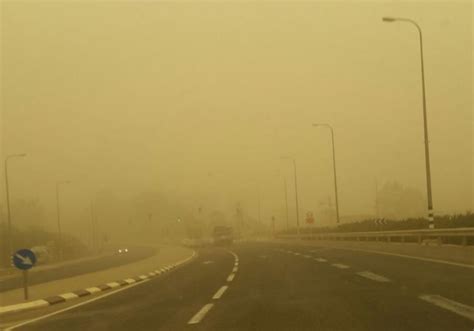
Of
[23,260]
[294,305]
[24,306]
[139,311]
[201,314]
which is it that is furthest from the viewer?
[23,260]

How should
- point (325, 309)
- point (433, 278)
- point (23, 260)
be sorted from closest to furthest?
1. point (325, 309)
2. point (433, 278)
3. point (23, 260)

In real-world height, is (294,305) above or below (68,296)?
above

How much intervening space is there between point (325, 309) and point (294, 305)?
98 cm

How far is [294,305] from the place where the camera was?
12.8m

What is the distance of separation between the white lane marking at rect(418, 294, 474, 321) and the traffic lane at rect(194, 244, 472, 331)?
7.8 inches

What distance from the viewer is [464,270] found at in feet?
62.3

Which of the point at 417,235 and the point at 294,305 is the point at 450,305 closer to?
the point at 294,305

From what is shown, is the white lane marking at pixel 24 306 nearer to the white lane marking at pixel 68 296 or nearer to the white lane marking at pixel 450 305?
the white lane marking at pixel 68 296

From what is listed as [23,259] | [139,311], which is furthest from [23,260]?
[139,311]

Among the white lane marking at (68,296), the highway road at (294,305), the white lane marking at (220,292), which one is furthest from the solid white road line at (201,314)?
the white lane marking at (68,296)

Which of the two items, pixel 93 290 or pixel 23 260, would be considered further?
pixel 93 290

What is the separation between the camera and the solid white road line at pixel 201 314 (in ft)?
37.5

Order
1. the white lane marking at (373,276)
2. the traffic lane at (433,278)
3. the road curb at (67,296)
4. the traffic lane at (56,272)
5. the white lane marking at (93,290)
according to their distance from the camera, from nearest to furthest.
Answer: the traffic lane at (433,278) → the road curb at (67,296) → the white lane marking at (373,276) → the white lane marking at (93,290) → the traffic lane at (56,272)

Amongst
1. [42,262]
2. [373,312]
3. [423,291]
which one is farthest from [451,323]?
[42,262]
